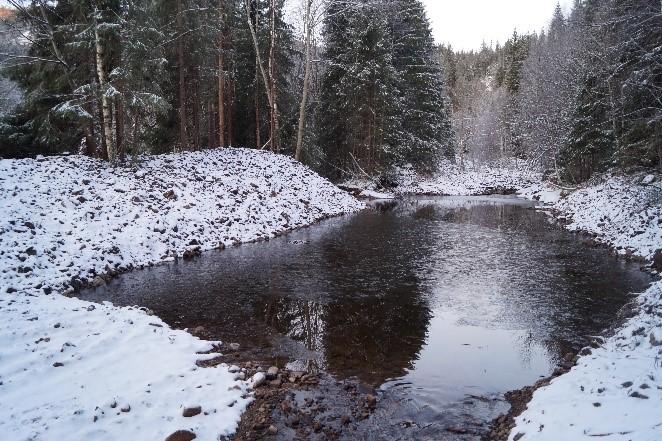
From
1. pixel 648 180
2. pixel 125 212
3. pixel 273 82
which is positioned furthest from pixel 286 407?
pixel 273 82

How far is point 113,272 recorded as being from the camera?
510 inches

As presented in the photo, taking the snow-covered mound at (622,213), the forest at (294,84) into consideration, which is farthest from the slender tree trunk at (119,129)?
the snow-covered mound at (622,213)

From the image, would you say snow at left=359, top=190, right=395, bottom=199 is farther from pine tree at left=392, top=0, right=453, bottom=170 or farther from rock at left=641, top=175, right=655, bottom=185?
rock at left=641, top=175, right=655, bottom=185

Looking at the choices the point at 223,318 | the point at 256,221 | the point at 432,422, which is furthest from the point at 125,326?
the point at 256,221

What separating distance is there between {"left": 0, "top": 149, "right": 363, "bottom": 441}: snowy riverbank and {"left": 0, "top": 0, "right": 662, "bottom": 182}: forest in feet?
9.50

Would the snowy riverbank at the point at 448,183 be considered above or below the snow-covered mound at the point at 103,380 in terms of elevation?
above

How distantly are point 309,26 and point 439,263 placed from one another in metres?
18.7

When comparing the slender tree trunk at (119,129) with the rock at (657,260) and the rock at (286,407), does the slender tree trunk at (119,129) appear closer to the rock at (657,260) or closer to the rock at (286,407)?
the rock at (286,407)

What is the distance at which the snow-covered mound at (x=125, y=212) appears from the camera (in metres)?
12.0

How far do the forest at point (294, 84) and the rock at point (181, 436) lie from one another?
13.6 meters

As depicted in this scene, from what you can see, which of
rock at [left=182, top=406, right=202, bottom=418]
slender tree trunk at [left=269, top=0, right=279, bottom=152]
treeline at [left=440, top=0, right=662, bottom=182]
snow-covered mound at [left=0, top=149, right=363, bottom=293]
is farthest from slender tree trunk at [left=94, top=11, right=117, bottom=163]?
treeline at [left=440, top=0, right=662, bottom=182]

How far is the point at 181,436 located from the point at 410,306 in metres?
6.66

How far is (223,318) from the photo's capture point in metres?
9.90

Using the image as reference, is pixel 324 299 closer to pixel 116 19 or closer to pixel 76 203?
pixel 76 203
